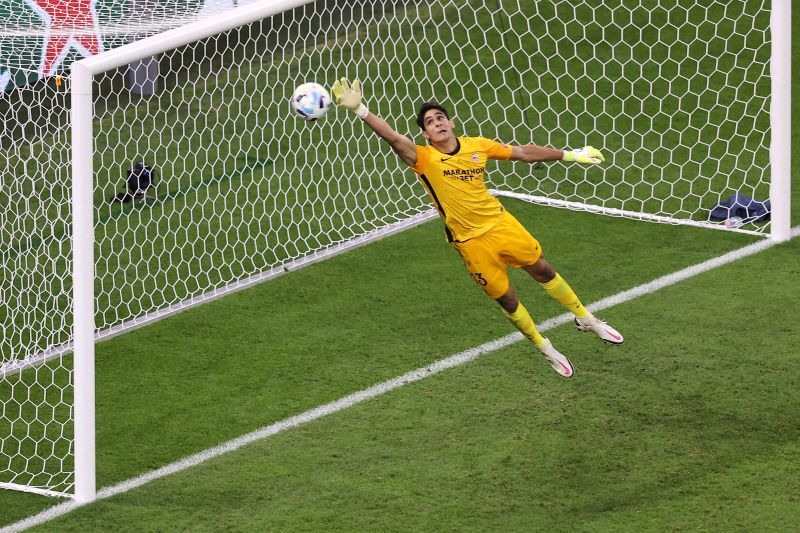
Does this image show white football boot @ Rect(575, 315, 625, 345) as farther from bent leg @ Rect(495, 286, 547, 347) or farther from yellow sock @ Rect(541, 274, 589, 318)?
bent leg @ Rect(495, 286, 547, 347)

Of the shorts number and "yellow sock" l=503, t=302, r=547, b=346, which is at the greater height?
the shorts number

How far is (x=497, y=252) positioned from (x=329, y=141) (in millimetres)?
4240

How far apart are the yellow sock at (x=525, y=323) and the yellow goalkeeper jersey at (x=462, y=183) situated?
21.1 inches

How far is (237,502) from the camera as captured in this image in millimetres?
6863

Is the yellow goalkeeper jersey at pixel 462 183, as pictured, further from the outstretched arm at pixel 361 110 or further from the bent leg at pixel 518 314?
the bent leg at pixel 518 314

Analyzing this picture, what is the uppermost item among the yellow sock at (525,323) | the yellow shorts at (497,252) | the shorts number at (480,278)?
the yellow shorts at (497,252)

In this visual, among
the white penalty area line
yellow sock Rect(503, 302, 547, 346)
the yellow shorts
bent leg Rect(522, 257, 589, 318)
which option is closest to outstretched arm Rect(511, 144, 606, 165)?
the yellow shorts

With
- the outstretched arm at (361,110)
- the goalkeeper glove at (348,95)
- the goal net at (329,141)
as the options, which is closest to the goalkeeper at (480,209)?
the outstretched arm at (361,110)

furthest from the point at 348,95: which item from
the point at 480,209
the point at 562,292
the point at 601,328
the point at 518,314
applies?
the point at 601,328

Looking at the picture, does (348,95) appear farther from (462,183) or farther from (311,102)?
(462,183)

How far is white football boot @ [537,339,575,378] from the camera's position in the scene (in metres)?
7.72

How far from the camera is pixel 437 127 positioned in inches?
288

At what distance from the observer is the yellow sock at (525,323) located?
763cm

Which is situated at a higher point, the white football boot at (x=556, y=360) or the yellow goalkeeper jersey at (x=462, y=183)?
the yellow goalkeeper jersey at (x=462, y=183)
